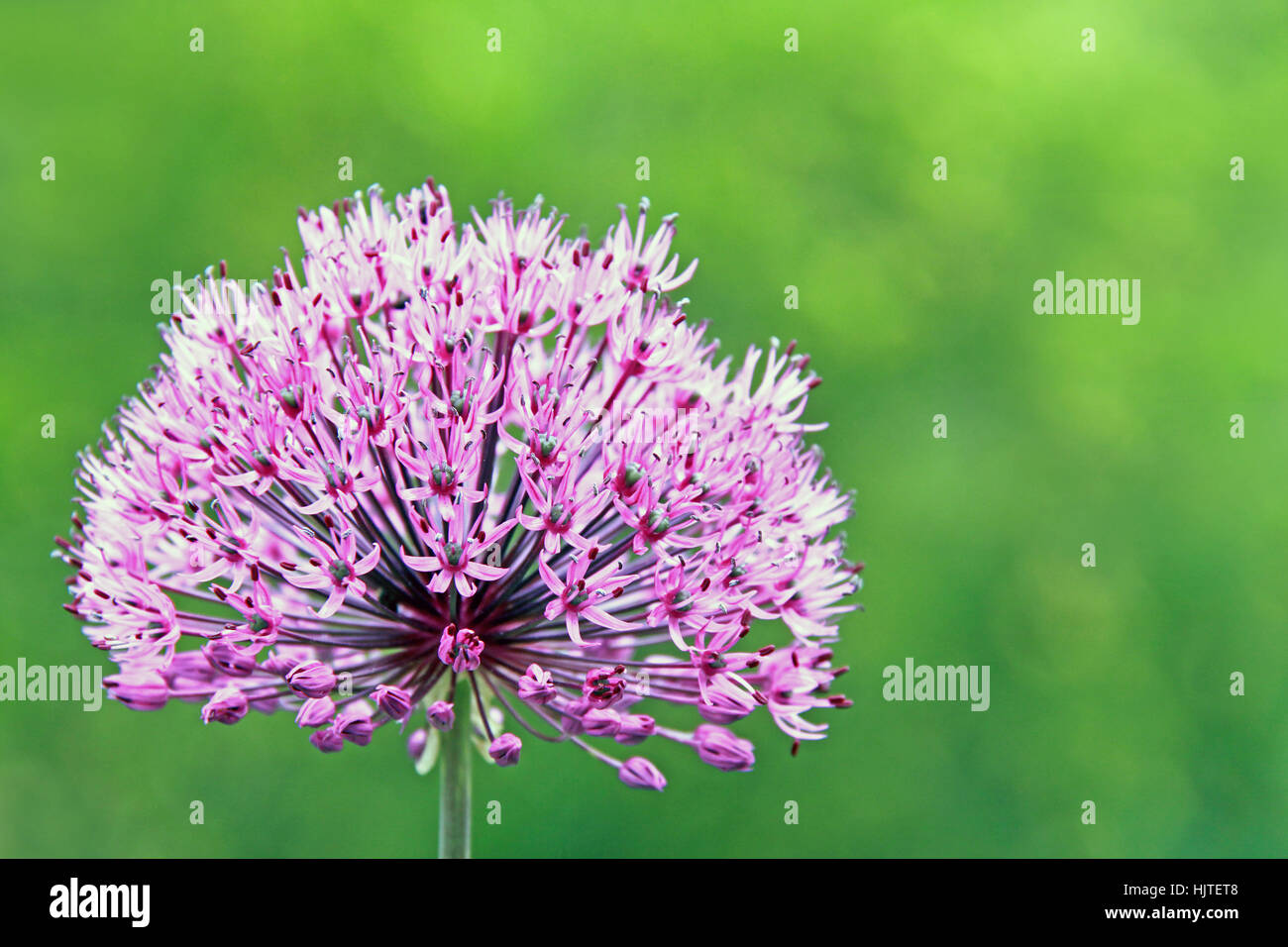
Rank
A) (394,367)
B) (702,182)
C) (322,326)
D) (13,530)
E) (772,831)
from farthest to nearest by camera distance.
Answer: (702,182), (13,530), (772,831), (322,326), (394,367)

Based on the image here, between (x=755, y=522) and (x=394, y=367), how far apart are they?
1.48 m

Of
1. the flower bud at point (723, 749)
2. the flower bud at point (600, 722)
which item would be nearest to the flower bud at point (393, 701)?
the flower bud at point (600, 722)

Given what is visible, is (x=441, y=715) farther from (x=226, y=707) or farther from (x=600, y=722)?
(x=226, y=707)

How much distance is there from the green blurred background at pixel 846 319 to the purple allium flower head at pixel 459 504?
187 inches

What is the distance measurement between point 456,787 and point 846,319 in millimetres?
8224

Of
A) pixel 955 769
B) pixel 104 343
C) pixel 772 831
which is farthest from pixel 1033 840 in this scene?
pixel 104 343

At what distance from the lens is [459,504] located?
4.45 meters

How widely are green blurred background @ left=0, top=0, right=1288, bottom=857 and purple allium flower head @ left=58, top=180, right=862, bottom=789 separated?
15.6 feet

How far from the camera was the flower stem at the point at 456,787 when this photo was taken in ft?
15.9

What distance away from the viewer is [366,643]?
15.6ft

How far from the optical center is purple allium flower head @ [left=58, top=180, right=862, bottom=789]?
4492 mm

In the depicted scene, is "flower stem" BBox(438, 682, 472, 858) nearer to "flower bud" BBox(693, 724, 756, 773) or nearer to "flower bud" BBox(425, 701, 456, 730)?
"flower bud" BBox(425, 701, 456, 730)
